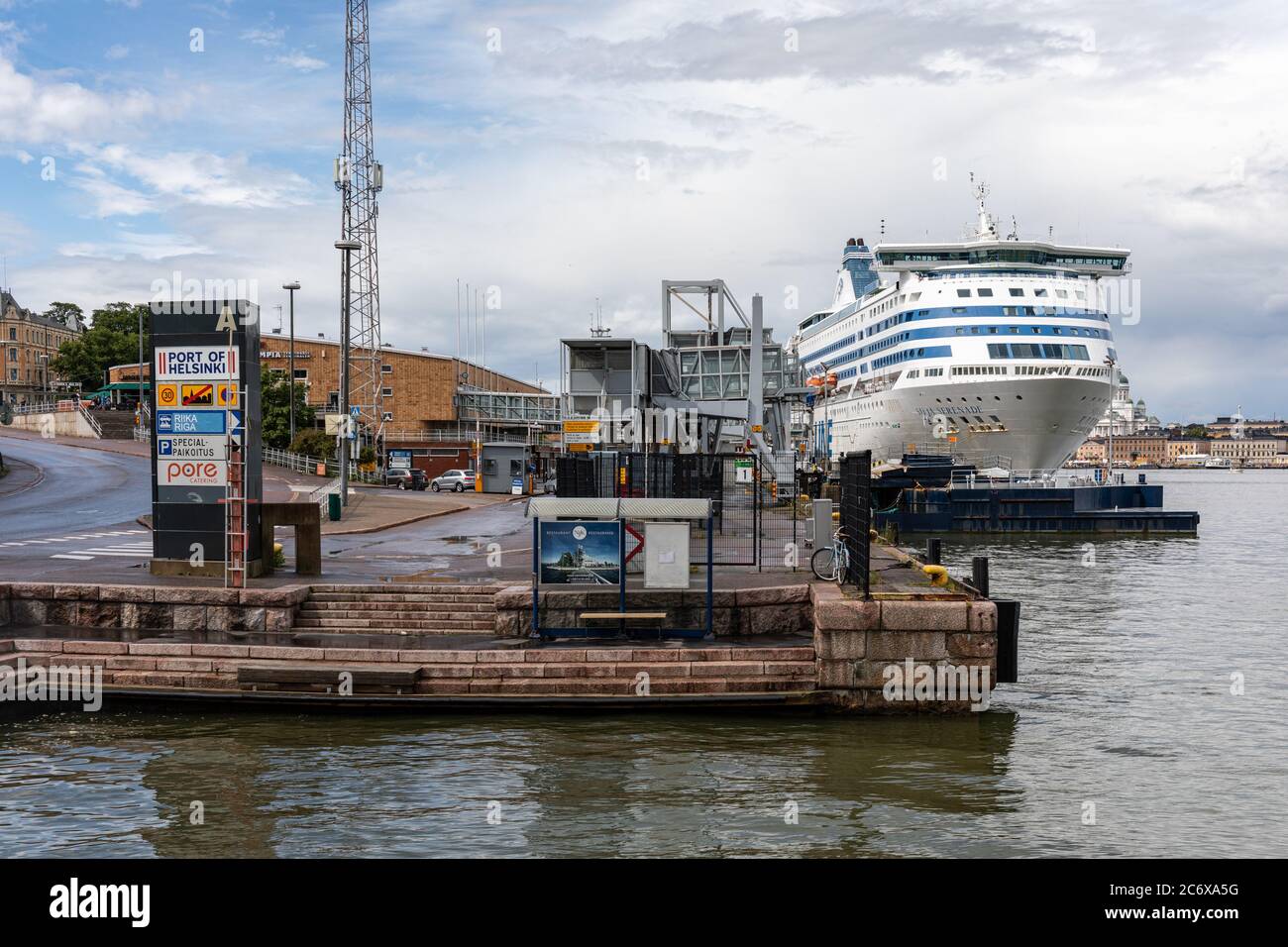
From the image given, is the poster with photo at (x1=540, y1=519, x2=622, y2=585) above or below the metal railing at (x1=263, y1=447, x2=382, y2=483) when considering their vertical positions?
below

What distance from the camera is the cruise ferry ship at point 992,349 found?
261 ft

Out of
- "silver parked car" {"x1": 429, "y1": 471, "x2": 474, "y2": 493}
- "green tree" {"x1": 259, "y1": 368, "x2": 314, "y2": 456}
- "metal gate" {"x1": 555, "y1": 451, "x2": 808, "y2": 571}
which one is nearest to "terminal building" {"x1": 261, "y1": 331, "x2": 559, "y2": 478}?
"green tree" {"x1": 259, "y1": 368, "x2": 314, "y2": 456}

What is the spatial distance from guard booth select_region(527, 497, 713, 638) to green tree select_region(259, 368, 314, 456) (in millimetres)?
58101

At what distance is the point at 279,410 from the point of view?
75.8 metres

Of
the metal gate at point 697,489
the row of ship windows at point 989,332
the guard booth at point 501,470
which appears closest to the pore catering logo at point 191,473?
the metal gate at point 697,489

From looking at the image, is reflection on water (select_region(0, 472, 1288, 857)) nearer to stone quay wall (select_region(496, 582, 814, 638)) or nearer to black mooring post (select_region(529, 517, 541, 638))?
black mooring post (select_region(529, 517, 541, 638))

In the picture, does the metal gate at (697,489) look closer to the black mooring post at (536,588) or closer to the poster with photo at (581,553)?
the poster with photo at (581,553)

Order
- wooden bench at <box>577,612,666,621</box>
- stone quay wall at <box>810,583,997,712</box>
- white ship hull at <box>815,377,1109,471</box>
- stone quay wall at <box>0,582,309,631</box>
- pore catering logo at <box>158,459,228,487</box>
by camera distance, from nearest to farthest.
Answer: stone quay wall at <box>810,583,997,712</box>
wooden bench at <box>577,612,666,621</box>
stone quay wall at <box>0,582,309,631</box>
pore catering logo at <box>158,459,228,487</box>
white ship hull at <box>815,377,1109,471</box>

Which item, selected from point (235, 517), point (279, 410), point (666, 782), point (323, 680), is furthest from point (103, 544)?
point (279, 410)

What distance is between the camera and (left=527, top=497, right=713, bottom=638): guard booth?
1748 centimetres

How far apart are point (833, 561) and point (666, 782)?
23.5 feet

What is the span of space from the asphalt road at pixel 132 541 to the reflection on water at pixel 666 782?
6.12 meters

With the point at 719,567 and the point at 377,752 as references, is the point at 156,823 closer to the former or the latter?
the point at 377,752

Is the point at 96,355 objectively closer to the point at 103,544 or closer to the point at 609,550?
the point at 103,544
